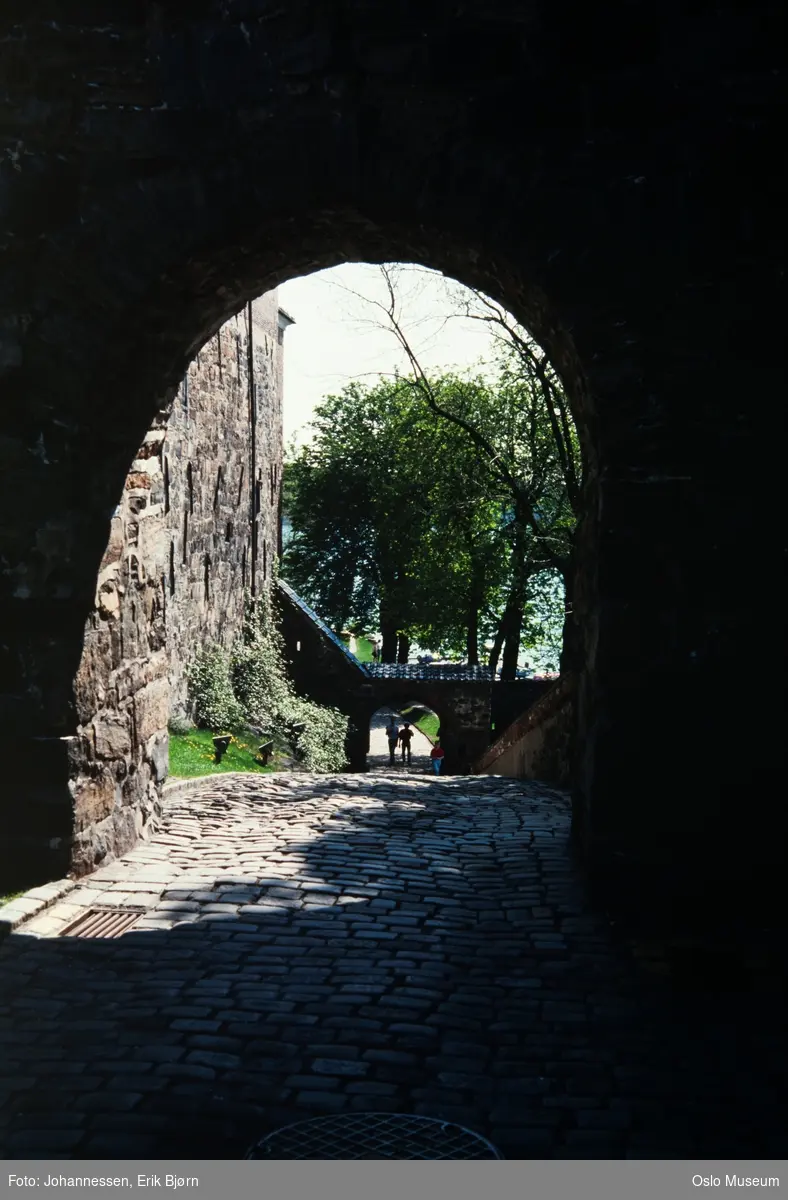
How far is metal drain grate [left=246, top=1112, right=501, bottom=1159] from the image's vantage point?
10.9ft

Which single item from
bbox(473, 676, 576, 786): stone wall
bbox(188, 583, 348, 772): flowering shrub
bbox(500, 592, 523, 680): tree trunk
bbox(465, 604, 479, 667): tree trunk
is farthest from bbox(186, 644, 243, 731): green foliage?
bbox(465, 604, 479, 667): tree trunk

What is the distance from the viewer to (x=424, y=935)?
5.14 meters

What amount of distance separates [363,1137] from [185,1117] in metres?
0.58

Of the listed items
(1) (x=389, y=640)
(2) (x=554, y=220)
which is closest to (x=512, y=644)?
(1) (x=389, y=640)

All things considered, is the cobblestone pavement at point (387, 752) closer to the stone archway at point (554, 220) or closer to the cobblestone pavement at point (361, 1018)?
the cobblestone pavement at point (361, 1018)

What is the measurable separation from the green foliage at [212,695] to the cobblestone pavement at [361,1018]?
7.93 m

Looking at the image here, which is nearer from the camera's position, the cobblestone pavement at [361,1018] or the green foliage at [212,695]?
the cobblestone pavement at [361,1018]

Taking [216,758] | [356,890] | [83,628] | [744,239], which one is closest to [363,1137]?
[356,890]

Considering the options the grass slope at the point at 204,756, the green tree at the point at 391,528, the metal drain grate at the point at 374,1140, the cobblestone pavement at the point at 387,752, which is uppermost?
the green tree at the point at 391,528

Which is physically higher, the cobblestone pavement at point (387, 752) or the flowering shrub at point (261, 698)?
the flowering shrub at point (261, 698)

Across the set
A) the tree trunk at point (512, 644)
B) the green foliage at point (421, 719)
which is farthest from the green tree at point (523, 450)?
the green foliage at point (421, 719)

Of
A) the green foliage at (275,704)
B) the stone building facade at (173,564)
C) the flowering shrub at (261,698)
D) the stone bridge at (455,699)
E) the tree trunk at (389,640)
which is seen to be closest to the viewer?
the stone building facade at (173,564)

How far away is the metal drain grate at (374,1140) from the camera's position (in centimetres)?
331

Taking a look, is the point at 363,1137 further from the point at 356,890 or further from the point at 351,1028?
the point at 356,890
